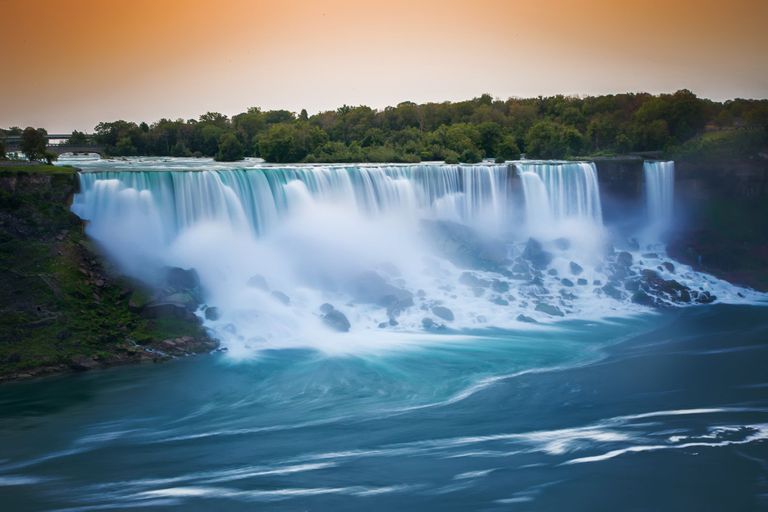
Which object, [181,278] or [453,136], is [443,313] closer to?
[181,278]

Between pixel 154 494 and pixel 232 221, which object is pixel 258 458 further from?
pixel 232 221

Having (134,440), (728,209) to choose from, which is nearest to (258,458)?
(134,440)

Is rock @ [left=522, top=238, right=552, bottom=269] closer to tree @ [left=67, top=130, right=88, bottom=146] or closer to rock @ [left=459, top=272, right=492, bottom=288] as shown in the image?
rock @ [left=459, top=272, right=492, bottom=288]

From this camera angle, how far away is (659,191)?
126 feet

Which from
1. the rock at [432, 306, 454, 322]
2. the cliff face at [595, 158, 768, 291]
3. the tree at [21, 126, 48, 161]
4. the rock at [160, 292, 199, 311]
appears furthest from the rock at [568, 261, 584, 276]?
the tree at [21, 126, 48, 161]

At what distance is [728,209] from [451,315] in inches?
756

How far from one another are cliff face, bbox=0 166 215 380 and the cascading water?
3.10 feet

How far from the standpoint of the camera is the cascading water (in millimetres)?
25812

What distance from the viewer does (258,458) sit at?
51.9 feet

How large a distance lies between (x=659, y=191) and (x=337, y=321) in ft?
68.8

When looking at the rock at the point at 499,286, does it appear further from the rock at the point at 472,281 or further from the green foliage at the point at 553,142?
the green foliage at the point at 553,142

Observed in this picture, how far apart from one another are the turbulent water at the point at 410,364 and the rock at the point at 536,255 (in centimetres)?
15

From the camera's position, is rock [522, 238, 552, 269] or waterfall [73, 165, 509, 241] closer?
waterfall [73, 165, 509, 241]

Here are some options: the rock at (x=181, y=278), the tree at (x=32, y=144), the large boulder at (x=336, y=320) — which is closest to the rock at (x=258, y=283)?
the rock at (x=181, y=278)
